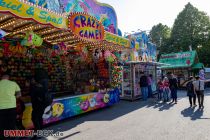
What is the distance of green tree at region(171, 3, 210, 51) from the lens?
115ft

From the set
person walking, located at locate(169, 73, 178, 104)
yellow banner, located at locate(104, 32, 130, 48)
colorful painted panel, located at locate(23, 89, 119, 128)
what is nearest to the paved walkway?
colorful painted panel, located at locate(23, 89, 119, 128)

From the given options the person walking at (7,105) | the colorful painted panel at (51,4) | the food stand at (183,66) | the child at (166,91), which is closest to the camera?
the person walking at (7,105)

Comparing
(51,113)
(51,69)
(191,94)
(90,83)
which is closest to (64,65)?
(51,69)

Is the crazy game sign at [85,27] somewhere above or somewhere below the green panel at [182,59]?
above

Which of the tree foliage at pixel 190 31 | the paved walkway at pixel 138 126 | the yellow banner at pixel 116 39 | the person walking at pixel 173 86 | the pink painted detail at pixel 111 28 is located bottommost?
the paved walkway at pixel 138 126

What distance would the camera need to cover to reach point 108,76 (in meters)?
12.1

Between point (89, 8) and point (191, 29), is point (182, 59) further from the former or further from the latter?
point (89, 8)

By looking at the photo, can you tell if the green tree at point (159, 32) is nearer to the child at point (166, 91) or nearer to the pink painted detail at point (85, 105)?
the child at point (166, 91)

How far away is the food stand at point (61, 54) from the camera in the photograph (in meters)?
6.39

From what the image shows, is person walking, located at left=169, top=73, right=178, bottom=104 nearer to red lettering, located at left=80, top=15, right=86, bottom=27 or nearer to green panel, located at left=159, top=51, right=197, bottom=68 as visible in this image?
red lettering, located at left=80, top=15, right=86, bottom=27

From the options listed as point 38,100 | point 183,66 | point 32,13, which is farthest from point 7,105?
point 183,66

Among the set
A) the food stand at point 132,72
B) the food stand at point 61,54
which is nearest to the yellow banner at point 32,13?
the food stand at point 61,54

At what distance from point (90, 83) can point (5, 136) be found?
6127 millimetres

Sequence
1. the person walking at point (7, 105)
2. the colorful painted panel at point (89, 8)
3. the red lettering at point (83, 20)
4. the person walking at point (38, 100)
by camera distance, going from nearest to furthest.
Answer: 1. the person walking at point (7, 105)
2. the person walking at point (38, 100)
3. the red lettering at point (83, 20)
4. the colorful painted panel at point (89, 8)
